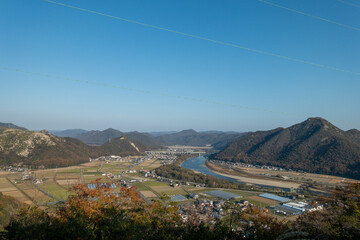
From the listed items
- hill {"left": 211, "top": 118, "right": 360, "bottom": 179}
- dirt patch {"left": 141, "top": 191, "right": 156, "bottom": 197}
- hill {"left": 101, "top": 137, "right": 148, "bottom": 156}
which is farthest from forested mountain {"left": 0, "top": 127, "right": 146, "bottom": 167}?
hill {"left": 211, "top": 118, "right": 360, "bottom": 179}

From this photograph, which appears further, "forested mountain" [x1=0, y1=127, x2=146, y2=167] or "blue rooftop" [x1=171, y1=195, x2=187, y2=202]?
"forested mountain" [x1=0, y1=127, x2=146, y2=167]

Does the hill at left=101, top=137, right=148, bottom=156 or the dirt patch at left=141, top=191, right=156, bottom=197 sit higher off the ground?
the hill at left=101, top=137, right=148, bottom=156

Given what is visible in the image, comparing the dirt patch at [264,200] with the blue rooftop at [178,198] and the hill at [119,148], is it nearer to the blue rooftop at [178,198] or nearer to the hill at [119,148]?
the blue rooftop at [178,198]

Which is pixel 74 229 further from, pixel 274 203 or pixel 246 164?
pixel 246 164

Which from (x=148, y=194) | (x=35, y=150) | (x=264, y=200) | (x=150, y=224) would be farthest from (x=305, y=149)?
(x=35, y=150)

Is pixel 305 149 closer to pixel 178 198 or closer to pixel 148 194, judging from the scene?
pixel 178 198

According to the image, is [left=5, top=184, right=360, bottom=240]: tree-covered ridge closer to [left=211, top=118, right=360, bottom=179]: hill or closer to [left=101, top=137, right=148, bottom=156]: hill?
[left=211, top=118, right=360, bottom=179]: hill

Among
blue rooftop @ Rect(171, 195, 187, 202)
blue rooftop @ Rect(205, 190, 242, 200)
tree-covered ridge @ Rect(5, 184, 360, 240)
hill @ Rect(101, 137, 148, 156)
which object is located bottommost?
blue rooftop @ Rect(205, 190, 242, 200)

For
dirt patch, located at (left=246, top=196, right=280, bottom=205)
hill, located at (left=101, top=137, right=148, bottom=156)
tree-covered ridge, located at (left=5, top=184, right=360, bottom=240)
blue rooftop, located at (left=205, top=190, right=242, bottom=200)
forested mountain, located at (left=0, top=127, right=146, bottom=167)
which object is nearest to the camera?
tree-covered ridge, located at (left=5, top=184, right=360, bottom=240)

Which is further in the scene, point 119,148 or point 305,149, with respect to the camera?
point 119,148
